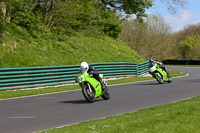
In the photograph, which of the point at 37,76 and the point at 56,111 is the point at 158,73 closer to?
the point at 37,76

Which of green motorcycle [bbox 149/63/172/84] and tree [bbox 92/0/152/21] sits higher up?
tree [bbox 92/0/152/21]

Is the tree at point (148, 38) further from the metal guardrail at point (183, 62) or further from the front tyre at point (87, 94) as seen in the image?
the front tyre at point (87, 94)

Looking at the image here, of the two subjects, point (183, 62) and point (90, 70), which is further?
point (183, 62)

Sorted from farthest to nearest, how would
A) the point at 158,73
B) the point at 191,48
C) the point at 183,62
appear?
1. the point at 191,48
2. the point at 183,62
3. the point at 158,73

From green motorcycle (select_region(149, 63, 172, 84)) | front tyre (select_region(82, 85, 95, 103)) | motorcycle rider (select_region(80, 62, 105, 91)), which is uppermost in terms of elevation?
motorcycle rider (select_region(80, 62, 105, 91))

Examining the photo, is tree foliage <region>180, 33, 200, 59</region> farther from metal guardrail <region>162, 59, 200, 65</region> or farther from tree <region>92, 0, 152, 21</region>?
tree <region>92, 0, 152, 21</region>

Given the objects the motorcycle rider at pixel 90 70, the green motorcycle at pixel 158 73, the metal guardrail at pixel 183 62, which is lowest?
the metal guardrail at pixel 183 62

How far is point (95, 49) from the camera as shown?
32.5 m

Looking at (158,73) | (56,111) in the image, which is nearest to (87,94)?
(56,111)

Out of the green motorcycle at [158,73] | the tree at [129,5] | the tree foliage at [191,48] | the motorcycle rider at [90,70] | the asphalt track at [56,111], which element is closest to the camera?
the asphalt track at [56,111]

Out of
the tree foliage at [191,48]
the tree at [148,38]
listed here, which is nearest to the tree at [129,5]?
the tree at [148,38]

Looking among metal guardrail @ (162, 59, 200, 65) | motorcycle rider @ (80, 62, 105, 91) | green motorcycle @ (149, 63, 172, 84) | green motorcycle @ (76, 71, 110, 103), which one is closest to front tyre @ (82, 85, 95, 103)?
green motorcycle @ (76, 71, 110, 103)

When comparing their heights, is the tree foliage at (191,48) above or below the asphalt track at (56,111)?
below

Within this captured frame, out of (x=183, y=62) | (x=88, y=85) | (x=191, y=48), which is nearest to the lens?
(x=88, y=85)
